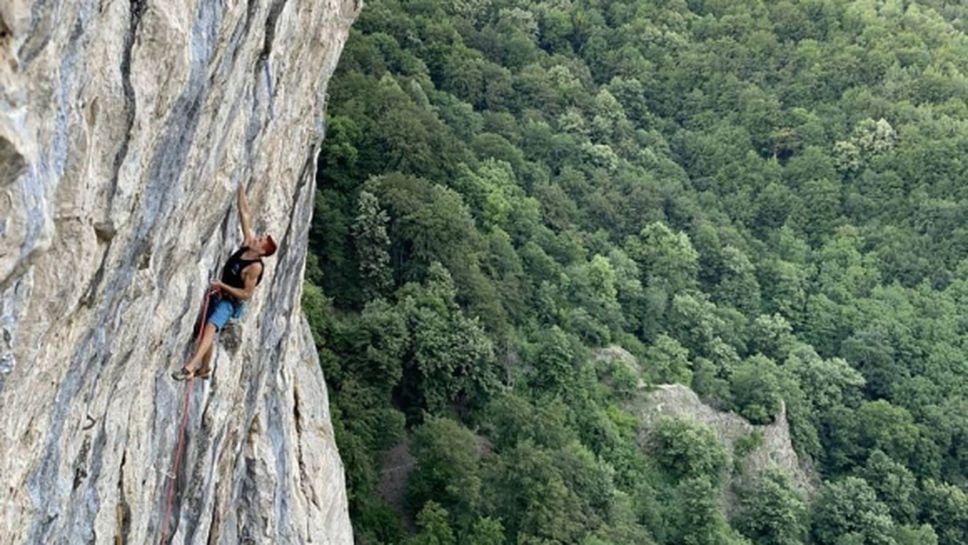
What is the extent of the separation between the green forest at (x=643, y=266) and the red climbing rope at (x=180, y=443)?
59.6 feet

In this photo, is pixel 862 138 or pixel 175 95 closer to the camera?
pixel 175 95

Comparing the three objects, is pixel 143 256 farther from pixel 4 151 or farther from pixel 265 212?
pixel 265 212

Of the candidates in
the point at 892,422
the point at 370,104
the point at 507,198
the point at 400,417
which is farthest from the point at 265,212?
the point at 892,422

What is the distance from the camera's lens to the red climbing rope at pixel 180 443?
33.5ft

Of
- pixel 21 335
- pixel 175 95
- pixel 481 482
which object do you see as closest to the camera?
pixel 21 335

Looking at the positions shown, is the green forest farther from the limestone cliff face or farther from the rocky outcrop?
the limestone cliff face

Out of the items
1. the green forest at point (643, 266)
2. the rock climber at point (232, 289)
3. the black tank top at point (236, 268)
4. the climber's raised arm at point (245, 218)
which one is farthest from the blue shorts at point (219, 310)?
the green forest at point (643, 266)

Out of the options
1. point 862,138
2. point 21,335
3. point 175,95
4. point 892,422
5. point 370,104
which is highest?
point 862,138

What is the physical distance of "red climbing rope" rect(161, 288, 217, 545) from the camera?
33.5 feet

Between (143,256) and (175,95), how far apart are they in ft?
4.96

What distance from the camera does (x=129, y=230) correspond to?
300 inches

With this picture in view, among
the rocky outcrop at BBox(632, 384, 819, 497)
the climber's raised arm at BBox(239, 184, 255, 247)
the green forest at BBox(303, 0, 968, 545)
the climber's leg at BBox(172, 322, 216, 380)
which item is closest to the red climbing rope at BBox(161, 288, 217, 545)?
the climber's leg at BBox(172, 322, 216, 380)

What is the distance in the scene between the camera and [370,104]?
43.2 m

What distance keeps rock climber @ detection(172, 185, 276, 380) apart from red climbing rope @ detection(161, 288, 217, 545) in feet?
0.17
